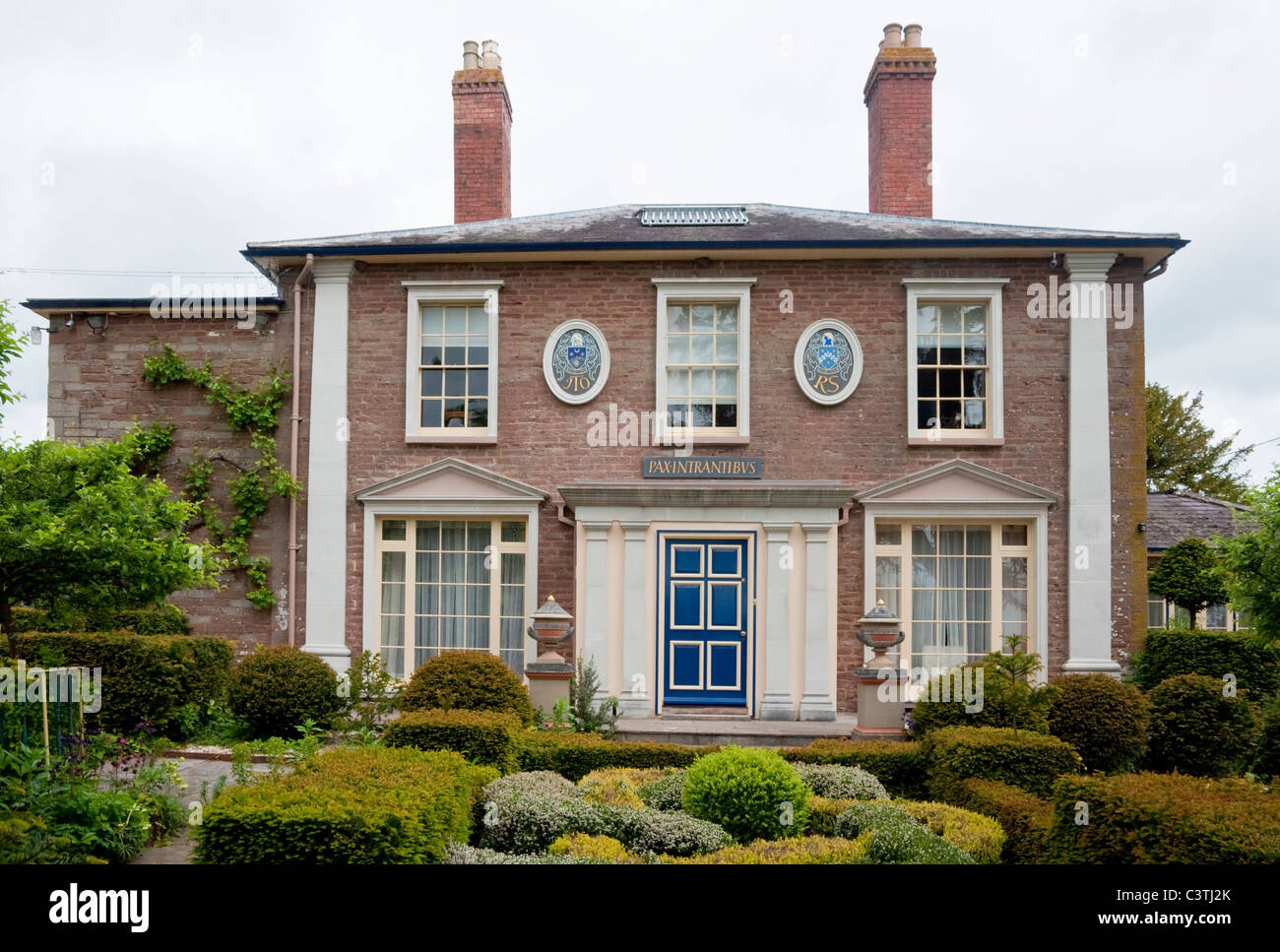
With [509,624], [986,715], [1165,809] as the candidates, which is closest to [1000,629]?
[986,715]

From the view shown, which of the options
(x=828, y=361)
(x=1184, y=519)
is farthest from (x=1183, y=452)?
(x=828, y=361)

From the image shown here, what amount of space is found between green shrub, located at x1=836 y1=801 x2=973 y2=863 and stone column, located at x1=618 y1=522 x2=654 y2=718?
577 cm

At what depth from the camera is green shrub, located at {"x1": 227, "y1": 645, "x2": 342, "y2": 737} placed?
37.7 feet

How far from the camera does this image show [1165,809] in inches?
224

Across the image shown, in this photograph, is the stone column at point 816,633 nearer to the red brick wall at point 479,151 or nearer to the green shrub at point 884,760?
the green shrub at point 884,760

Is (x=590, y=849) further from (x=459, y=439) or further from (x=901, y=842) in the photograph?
(x=459, y=439)

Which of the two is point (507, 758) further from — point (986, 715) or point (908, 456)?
point (908, 456)

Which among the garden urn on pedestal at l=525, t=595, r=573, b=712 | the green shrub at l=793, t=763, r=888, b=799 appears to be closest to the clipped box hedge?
the green shrub at l=793, t=763, r=888, b=799

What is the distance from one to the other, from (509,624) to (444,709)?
427 centimetres

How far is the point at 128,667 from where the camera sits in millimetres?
11305

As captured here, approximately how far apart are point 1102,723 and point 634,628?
6.07 meters

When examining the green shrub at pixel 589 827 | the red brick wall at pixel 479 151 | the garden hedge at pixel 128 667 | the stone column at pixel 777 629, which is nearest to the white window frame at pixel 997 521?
the stone column at pixel 777 629

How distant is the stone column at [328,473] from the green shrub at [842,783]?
7.53 meters
